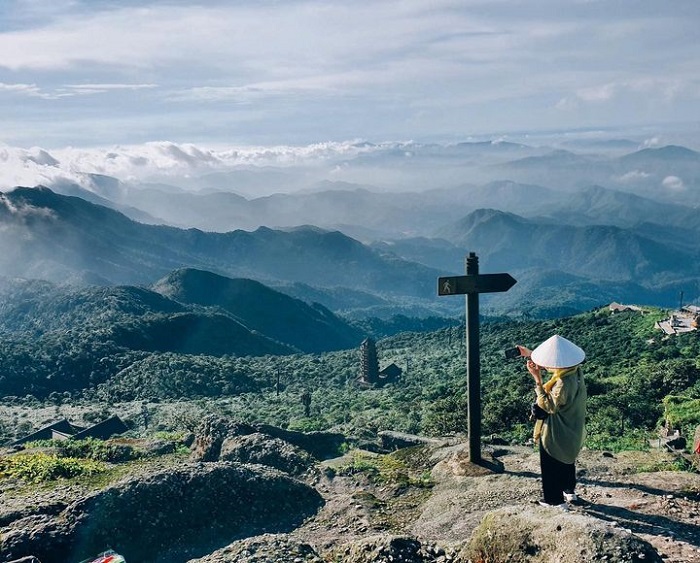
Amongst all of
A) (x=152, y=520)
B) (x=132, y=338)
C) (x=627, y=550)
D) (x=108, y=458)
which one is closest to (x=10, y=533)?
(x=152, y=520)

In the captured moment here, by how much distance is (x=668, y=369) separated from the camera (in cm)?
2545

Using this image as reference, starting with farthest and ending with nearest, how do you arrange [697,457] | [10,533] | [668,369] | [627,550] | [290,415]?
1. [290,415]
2. [668,369]
3. [697,457]
4. [10,533]
5. [627,550]

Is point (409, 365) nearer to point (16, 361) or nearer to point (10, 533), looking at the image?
point (16, 361)

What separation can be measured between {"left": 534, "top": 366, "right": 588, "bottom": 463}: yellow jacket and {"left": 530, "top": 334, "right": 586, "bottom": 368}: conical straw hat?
138 millimetres

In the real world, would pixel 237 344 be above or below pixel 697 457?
below

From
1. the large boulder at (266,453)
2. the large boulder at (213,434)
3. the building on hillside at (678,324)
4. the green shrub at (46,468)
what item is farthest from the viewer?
the building on hillside at (678,324)

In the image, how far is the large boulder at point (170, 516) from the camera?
10.8 metres

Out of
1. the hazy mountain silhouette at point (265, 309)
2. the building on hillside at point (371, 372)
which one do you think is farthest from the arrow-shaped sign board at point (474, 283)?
the hazy mountain silhouette at point (265, 309)

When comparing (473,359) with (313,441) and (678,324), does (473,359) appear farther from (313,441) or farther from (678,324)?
(678,324)

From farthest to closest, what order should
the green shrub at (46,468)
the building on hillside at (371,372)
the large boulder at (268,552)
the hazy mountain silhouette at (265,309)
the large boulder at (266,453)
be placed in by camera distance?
the hazy mountain silhouette at (265,309) → the building on hillside at (371,372) → the large boulder at (266,453) → the green shrub at (46,468) → the large boulder at (268,552)

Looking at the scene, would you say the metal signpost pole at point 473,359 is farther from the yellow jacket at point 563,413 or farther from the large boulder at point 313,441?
the large boulder at point 313,441

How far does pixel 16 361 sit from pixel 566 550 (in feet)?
239

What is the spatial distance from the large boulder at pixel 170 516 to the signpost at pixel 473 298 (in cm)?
369

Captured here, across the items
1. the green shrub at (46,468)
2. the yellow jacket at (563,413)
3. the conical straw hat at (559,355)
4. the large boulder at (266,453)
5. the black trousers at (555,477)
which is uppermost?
the conical straw hat at (559,355)
